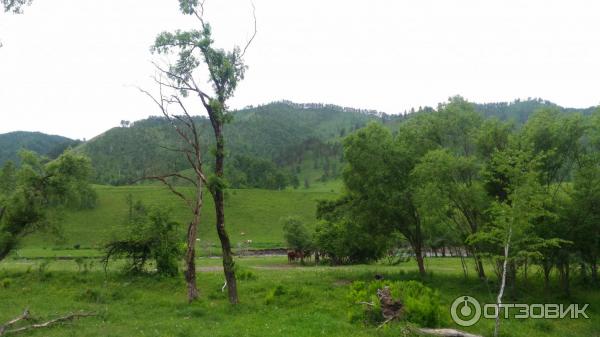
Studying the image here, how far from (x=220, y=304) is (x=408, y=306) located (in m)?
9.34

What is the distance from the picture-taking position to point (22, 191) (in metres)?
27.5

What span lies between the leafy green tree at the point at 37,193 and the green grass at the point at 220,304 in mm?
3097

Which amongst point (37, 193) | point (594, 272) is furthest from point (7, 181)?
point (594, 272)

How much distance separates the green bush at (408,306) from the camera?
17.0 metres

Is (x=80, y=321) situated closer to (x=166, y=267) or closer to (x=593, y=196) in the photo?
(x=166, y=267)

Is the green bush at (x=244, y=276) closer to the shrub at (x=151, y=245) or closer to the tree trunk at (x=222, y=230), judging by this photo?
the shrub at (x=151, y=245)

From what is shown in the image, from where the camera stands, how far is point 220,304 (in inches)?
861

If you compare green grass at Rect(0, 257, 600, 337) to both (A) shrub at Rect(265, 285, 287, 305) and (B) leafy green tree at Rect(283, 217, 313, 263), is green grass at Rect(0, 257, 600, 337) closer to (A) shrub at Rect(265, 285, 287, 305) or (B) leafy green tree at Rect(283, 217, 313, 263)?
(A) shrub at Rect(265, 285, 287, 305)

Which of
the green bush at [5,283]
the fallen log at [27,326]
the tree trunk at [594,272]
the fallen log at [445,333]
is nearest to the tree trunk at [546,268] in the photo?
the tree trunk at [594,272]

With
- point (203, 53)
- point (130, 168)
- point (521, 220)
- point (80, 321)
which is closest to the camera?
point (521, 220)

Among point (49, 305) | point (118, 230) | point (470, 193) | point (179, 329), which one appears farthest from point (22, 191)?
point (470, 193)

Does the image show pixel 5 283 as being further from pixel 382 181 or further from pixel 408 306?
pixel 408 306

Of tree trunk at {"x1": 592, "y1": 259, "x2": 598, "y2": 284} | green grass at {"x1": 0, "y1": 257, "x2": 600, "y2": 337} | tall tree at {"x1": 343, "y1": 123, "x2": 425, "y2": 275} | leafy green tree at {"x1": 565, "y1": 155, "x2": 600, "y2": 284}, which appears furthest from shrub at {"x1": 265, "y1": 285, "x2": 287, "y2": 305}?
tree trunk at {"x1": 592, "y1": 259, "x2": 598, "y2": 284}

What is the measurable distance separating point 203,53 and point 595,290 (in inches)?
977
